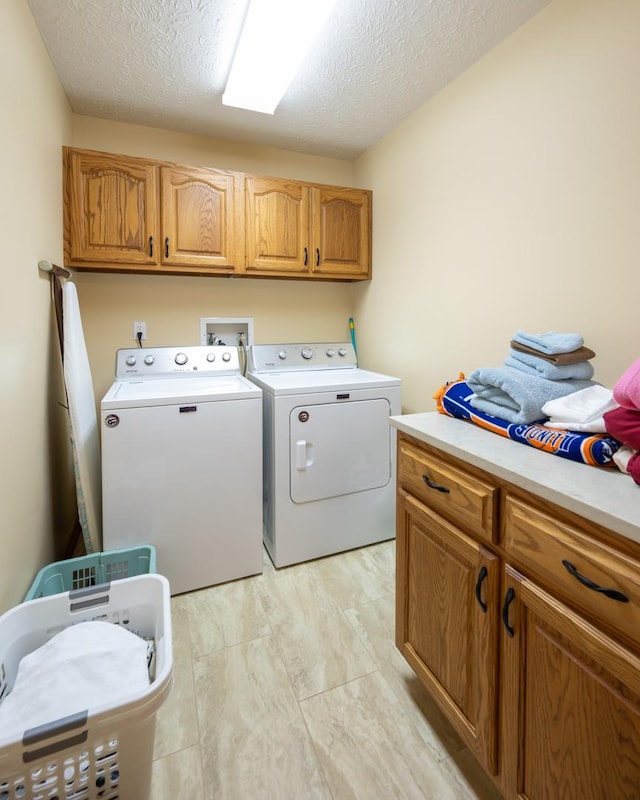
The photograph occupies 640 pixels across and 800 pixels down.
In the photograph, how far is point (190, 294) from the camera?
8.36 ft

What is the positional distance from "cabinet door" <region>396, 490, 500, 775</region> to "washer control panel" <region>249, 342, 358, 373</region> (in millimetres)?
1486

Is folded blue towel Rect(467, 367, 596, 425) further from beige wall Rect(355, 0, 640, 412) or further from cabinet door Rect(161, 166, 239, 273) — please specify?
cabinet door Rect(161, 166, 239, 273)

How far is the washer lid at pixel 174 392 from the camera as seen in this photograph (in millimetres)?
1721

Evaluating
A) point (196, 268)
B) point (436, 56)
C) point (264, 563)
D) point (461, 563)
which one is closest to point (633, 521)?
point (461, 563)

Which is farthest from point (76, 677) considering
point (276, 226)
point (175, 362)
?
point (276, 226)

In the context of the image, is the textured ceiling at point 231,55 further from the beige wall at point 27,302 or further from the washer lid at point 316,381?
the washer lid at point 316,381

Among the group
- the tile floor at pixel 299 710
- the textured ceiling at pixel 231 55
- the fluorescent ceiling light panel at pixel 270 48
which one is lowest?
the tile floor at pixel 299 710

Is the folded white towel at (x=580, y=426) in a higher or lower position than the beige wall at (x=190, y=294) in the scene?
lower

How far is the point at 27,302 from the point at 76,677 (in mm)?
1241

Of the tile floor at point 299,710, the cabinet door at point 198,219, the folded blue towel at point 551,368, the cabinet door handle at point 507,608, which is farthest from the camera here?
the cabinet door at point 198,219

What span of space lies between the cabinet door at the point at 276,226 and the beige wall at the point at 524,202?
0.55 m

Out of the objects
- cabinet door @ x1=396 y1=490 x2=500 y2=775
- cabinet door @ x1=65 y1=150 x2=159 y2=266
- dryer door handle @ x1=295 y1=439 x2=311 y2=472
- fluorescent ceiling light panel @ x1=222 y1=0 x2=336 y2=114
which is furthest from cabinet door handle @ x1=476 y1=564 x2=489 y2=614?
cabinet door @ x1=65 y1=150 x2=159 y2=266

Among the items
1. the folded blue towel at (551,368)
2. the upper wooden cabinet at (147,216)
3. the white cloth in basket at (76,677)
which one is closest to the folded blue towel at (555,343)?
the folded blue towel at (551,368)

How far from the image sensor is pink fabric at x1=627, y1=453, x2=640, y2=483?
0.78 m
